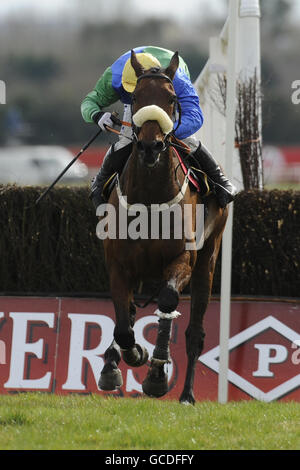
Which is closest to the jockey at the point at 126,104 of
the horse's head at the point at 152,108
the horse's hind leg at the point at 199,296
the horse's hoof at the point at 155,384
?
the horse's head at the point at 152,108

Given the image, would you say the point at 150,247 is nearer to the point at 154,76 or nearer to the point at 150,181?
the point at 150,181

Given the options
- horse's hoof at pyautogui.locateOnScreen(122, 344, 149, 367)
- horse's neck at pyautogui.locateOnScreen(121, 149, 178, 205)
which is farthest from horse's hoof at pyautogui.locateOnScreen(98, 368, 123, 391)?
horse's neck at pyautogui.locateOnScreen(121, 149, 178, 205)

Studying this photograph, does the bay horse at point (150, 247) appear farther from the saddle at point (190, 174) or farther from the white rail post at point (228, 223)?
the white rail post at point (228, 223)

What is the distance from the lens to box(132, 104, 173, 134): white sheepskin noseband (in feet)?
16.9

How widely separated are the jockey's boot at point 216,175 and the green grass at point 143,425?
152cm

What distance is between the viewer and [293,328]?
794 centimetres

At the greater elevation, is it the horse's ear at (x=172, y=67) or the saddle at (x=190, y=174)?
the horse's ear at (x=172, y=67)

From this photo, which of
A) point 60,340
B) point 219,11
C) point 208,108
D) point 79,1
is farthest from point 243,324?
point 219,11

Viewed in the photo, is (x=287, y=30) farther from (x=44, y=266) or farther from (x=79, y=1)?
(x=44, y=266)

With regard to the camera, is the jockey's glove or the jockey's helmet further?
the jockey's glove

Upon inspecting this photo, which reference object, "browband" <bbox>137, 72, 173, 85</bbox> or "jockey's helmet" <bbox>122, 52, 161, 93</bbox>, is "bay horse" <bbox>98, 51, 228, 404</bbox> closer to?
"browband" <bbox>137, 72, 173, 85</bbox>

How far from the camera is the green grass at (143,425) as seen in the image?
199 inches

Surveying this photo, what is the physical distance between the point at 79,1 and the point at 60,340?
2553 cm

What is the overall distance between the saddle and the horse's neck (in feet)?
1.01
